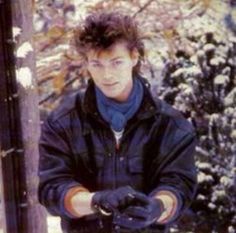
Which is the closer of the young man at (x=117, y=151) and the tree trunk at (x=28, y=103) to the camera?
the young man at (x=117, y=151)

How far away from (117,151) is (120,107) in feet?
0.43

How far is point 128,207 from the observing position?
6.15 feet

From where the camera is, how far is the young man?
1.89m

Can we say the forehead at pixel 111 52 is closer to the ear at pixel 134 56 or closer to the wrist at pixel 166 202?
the ear at pixel 134 56

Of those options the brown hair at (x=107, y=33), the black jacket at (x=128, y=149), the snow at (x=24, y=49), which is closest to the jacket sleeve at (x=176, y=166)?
the black jacket at (x=128, y=149)

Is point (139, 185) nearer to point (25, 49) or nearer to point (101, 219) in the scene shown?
point (101, 219)

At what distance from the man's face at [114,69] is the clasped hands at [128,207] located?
0.28 m

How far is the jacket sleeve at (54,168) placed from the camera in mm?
1935

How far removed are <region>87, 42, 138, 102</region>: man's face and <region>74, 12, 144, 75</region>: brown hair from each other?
0.06 ft

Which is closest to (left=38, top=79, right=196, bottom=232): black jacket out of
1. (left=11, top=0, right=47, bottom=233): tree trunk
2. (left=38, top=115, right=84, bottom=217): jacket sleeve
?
(left=38, top=115, right=84, bottom=217): jacket sleeve

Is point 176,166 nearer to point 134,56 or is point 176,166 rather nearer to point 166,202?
point 166,202

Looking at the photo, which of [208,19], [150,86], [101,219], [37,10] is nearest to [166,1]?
[208,19]

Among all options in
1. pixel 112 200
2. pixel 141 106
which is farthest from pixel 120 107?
pixel 112 200

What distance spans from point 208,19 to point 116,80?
0.33 m
